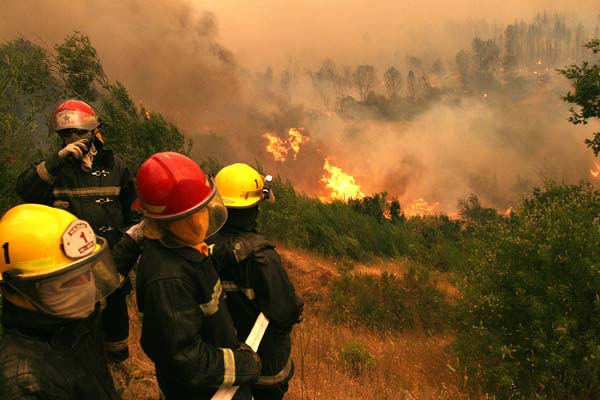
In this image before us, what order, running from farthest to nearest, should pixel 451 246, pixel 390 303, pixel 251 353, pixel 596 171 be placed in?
pixel 596 171
pixel 451 246
pixel 390 303
pixel 251 353

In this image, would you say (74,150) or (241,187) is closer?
(241,187)

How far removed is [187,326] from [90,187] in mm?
1975

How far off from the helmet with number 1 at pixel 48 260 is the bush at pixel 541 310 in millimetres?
5413

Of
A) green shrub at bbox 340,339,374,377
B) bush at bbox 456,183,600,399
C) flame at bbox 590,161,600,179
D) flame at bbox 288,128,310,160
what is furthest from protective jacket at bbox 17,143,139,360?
flame at bbox 590,161,600,179

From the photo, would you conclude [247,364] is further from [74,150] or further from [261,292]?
[74,150]

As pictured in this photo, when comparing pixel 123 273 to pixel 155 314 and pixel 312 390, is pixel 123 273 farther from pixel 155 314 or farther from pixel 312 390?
pixel 312 390

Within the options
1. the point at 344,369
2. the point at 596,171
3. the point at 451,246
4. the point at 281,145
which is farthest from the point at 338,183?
the point at 344,369

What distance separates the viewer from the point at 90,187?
3244 millimetres

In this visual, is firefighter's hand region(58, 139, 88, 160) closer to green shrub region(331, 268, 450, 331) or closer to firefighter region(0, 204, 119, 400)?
firefighter region(0, 204, 119, 400)

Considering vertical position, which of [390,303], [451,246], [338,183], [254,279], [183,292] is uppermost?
[183,292]

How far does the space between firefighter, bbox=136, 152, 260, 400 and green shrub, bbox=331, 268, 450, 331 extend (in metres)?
8.02

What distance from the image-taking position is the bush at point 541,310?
5.35 meters

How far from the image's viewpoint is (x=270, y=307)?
98.7 inches

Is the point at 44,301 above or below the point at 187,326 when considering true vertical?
above
